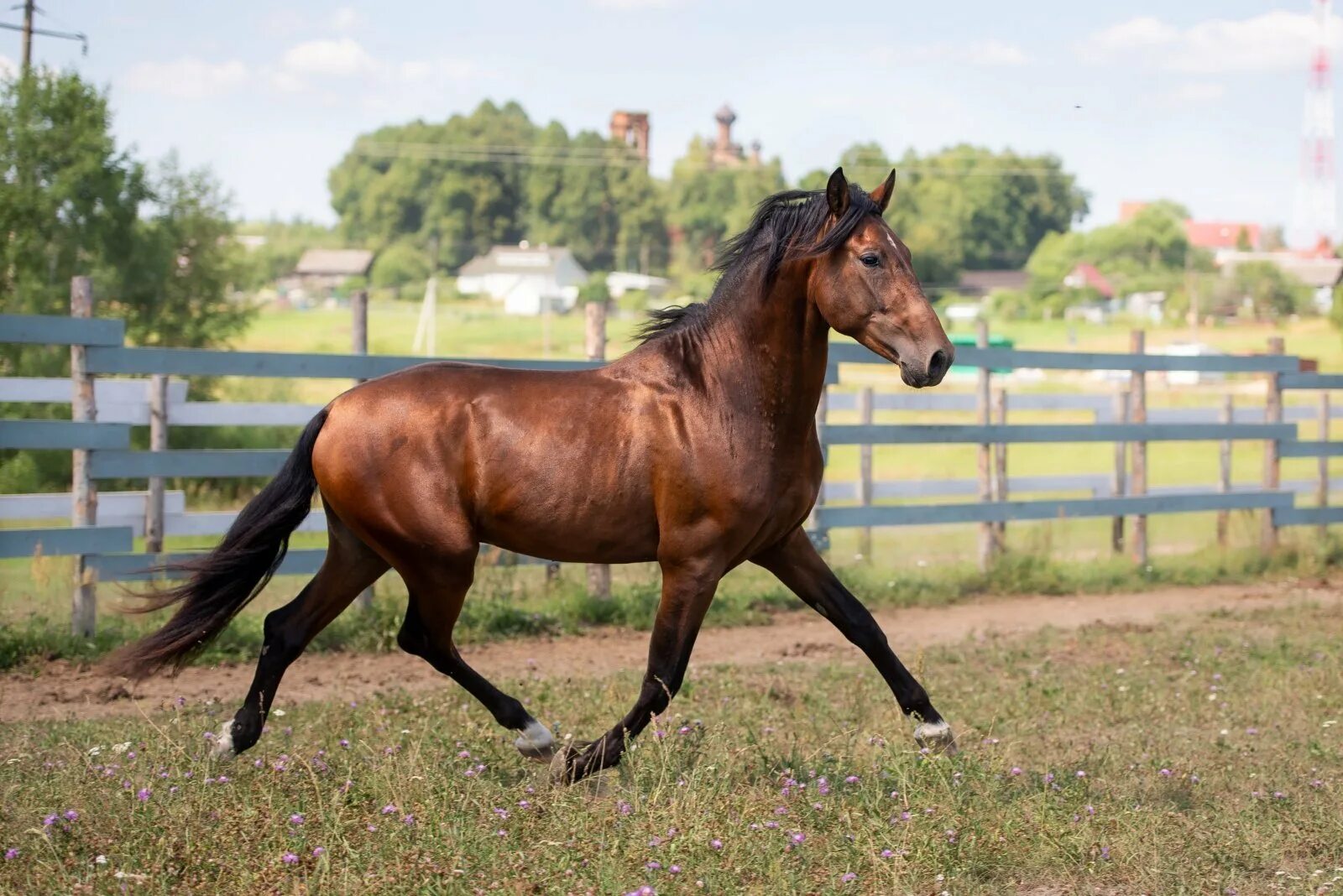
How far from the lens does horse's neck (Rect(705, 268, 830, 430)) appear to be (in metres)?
5.11

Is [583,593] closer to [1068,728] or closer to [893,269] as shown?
[1068,728]

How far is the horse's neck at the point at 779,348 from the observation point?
5.11 meters

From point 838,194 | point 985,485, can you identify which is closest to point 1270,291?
point 985,485

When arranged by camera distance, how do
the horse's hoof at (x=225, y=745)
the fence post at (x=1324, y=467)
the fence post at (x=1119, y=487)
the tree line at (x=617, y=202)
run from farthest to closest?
1. the tree line at (x=617, y=202)
2. the fence post at (x=1324, y=467)
3. the fence post at (x=1119, y=487)
4. the horse's hoof at (x=225, y=745)

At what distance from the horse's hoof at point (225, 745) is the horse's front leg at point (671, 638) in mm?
1170

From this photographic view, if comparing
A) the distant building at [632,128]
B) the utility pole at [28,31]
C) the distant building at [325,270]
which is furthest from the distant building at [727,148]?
the utility pole at [28,31]

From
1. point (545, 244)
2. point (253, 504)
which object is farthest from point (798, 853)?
point (545, 244)

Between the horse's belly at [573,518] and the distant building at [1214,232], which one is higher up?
the distant building at [1214,232]

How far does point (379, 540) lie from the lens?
5.11 m

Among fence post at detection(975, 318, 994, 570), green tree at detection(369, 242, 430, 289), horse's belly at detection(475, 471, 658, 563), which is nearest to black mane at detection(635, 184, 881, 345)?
horse's belly at detection(475, 471, 658, 563)

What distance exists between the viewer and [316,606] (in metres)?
5.28

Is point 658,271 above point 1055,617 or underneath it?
above

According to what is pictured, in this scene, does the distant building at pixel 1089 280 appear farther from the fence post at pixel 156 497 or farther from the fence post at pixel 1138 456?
the fence post at pixel 156 497

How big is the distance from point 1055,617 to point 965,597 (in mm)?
865
